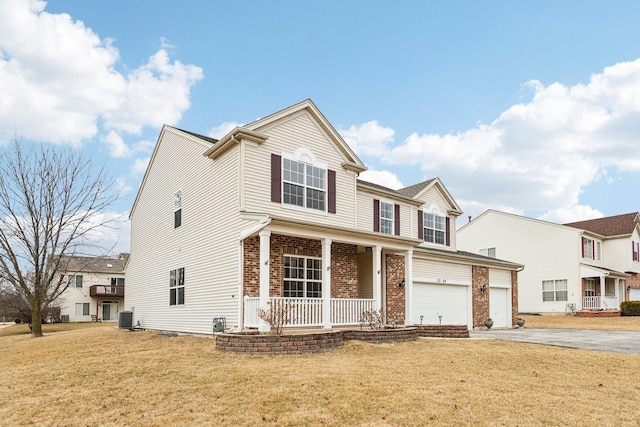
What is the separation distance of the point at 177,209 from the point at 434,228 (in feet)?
40.1

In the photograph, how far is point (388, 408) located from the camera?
6.89m

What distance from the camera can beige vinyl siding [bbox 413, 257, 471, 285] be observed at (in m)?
20.0

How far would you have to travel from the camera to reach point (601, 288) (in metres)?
32.9

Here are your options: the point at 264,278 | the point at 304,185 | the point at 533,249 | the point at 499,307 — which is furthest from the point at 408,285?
the point at 533,249

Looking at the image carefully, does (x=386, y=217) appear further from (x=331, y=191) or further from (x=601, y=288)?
(x=601, y=288)

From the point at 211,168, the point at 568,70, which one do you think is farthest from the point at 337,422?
the point at 568,70

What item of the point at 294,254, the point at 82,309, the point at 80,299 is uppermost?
the point at 294,254

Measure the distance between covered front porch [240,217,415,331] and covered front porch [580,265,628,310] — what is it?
66.0 feet

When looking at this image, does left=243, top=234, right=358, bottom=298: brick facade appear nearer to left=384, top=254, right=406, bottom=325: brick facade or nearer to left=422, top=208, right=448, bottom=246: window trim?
left=384, top=254, right=406, bottom=325: brick facade

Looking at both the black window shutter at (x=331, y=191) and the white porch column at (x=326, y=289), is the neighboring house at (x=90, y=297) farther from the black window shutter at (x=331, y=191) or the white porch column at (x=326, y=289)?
the white porch column at (x=326, y=289)

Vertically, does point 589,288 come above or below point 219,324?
below

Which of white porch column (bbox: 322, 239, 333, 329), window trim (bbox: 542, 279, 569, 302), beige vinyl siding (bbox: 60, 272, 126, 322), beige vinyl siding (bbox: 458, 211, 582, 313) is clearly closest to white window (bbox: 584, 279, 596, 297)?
window trim (bbox: 542, 279, 569, 302)

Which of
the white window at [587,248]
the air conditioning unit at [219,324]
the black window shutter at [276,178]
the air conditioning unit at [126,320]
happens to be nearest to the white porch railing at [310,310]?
the air conditioning unit at [219,324]

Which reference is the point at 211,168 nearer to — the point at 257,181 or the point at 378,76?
the point at 257,181
